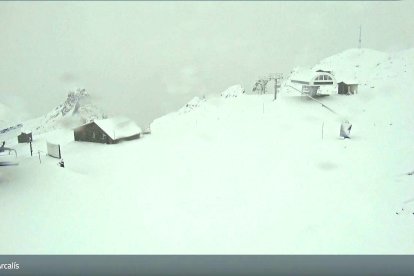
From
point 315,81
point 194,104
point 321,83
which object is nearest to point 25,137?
point 194,104

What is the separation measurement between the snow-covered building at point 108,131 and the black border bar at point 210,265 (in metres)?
10.9

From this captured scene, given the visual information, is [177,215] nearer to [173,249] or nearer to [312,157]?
[173,249]

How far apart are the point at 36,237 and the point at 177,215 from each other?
340cm

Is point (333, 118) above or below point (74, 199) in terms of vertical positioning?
above

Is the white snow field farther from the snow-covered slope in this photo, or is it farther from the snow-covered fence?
the snow-covered slope

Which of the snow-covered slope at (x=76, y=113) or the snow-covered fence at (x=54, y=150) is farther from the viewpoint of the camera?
the snow-covered slope at (x=76, y=113)

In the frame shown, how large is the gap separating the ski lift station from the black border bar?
17.8 meters

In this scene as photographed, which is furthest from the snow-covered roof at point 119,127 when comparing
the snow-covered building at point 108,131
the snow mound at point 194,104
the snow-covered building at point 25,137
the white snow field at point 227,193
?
the snow mound at point 194,104

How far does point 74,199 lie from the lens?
8.99 metres

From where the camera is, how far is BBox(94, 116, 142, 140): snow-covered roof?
17.5 metres

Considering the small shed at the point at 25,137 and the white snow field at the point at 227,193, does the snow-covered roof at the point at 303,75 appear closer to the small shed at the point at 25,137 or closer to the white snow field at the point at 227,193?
the white snow field at the point at 227,193

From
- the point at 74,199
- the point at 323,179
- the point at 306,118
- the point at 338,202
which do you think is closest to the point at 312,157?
the point at 323,179

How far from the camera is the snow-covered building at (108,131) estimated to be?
57.4 ft

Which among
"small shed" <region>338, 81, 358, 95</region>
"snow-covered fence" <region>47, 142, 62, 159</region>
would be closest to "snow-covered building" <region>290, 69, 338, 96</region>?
"small shed" <region>338, 81, 358, 95</region>
